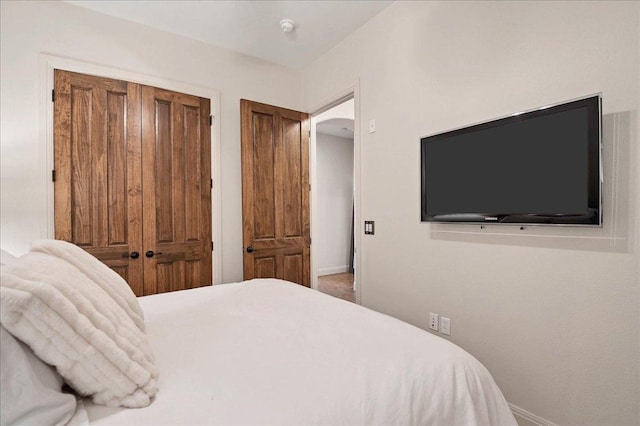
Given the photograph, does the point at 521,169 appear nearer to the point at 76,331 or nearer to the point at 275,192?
the point at 76,331

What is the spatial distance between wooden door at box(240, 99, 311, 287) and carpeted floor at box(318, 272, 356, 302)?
1367mm

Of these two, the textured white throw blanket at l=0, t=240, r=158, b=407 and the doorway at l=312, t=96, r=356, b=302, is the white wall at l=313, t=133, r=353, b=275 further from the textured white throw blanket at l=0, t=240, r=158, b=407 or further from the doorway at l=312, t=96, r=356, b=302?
the textured white throw blanket at l=0, t=240, r=158, b=407

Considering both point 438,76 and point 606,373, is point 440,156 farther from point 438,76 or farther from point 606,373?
point 606,373

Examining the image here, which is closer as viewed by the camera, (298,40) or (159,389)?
(159,389)

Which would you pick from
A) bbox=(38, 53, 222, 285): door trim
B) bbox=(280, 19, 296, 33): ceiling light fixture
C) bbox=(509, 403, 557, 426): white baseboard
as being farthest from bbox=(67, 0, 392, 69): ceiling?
bbox=(509, 403, 557, 426): white baseboard

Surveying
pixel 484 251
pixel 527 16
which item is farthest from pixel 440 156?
A: pixel 527 16

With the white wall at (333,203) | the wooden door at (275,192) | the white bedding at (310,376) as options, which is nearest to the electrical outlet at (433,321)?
the white bedding at (310,376)

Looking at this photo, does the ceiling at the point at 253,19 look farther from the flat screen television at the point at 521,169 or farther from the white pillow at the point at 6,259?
the white pillow at the point at 6,259

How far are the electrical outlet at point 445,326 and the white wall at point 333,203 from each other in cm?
390

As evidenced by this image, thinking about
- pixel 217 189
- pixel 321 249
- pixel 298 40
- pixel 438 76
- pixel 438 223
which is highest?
pixel 298 40

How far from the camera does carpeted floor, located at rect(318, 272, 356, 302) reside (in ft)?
14.9

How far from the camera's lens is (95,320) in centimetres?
78

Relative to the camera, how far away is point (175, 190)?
269 cm

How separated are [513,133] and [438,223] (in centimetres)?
71
